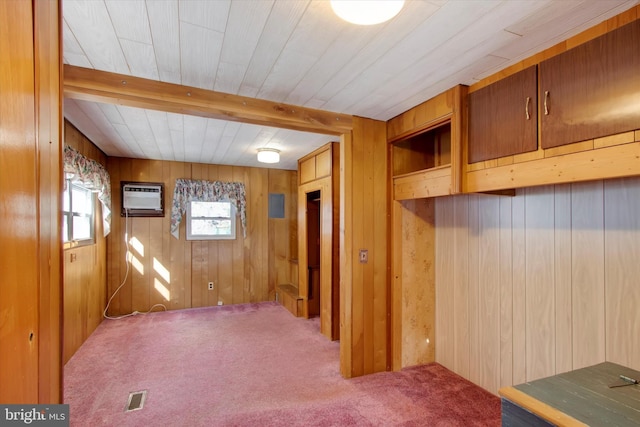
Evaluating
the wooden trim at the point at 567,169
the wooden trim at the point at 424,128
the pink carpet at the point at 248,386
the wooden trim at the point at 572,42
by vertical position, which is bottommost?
the pink carpet at the point at 248,386

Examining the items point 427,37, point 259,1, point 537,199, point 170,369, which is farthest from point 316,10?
point 170,369

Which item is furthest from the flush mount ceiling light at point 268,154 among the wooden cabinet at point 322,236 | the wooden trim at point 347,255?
the wooden trim at point 347,255

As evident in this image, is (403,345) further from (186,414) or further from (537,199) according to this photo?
(186,414)

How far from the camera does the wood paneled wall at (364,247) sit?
2.66 m

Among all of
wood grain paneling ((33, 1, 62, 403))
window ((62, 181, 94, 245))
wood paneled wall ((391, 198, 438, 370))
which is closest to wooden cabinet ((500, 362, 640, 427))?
wood paneled wall ((391, 198, 438, 370))

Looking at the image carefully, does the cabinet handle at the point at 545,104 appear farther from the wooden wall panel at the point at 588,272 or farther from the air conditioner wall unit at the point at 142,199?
the air conditioner wall unit at the point at 142,199

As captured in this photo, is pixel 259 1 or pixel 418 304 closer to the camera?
pixel 259 1

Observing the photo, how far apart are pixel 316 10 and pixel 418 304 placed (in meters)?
2.53

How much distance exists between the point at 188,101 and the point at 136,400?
2298 millimetres

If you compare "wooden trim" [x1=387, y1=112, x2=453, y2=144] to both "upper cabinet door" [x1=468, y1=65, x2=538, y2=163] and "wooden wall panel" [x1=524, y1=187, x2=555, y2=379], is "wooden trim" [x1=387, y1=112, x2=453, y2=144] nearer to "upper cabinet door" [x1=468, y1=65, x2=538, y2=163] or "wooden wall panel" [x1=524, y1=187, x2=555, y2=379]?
"upper cabinet door" [x1=468, y1=65, x2=538, y2=163]

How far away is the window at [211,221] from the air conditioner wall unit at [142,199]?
46 cm

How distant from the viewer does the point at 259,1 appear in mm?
1284

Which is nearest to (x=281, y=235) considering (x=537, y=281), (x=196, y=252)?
(x=196, y=252)

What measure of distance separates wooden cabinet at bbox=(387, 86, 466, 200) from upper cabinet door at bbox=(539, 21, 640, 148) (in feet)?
1.78
